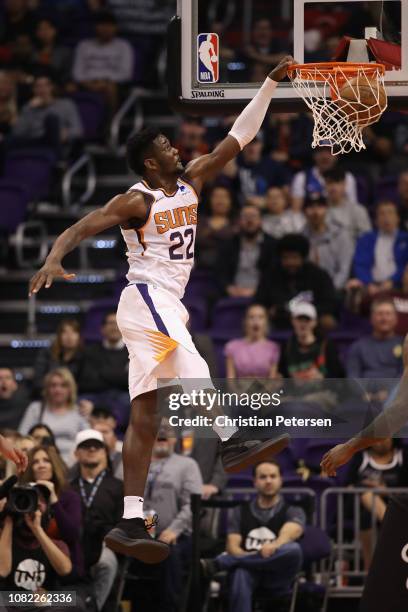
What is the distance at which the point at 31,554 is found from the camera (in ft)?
32.4

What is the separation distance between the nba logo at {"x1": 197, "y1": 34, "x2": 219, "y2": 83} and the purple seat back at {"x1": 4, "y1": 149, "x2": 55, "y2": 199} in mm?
7170

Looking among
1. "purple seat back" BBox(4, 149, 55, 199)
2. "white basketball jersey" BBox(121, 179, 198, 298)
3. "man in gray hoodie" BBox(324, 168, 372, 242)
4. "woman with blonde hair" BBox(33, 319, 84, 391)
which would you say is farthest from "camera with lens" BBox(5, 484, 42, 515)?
"purple seat back" BBox(4, 149, 55, 199)

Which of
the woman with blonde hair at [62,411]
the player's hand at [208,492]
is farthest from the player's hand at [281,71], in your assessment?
the woman with blonde hair at [62,411]

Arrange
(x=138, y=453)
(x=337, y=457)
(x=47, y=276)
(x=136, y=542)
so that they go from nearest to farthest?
(x=47, y=276) < (x=136, y=542) < (x=138, y=453) < (x=337, y=457)

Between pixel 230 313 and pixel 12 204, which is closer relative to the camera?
pixel 230 313

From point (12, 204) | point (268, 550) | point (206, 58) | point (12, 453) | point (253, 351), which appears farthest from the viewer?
point (12, 204)

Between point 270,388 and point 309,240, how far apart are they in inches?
207

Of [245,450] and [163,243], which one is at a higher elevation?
[163,243]

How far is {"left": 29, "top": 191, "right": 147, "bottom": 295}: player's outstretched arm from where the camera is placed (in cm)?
769

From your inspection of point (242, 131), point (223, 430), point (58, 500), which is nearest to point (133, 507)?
point (223, 430)

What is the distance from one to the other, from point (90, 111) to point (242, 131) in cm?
876

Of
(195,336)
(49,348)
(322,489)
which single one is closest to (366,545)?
(322,489)

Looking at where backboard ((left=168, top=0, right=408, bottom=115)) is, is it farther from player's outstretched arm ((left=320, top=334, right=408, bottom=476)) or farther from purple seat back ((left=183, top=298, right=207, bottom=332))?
purple seat back ((left=183, top=298, right=207, bottom=332))

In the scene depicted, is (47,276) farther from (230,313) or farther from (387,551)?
(230,313)
